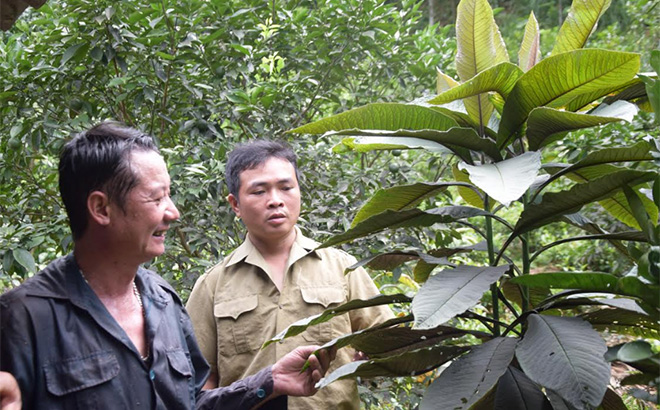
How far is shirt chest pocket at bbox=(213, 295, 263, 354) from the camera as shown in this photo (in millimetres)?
2307

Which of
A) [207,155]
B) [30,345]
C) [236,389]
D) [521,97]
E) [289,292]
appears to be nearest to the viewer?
[30,345]

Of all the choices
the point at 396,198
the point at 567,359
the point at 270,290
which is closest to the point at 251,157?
the point at 270,290

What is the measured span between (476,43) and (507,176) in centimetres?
54

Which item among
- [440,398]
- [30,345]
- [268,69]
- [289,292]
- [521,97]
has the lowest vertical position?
[440,398]

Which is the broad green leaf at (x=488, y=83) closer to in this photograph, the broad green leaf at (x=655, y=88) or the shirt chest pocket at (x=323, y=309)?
the broad green leaf at (x=655, y=88)

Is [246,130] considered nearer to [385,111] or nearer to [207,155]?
[207,155]

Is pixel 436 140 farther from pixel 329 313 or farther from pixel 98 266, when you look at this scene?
pixel 98 266

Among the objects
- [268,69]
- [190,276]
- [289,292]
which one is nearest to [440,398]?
[289,292]

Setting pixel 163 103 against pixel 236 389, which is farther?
pixel 163 103

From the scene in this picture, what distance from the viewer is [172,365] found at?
1.77 meters

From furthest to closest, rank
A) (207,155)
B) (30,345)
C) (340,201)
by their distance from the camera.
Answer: (340,201) → (207,155) → (30,345)

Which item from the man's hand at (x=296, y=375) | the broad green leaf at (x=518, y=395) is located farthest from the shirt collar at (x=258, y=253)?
the broad green leaf at (x=518, y=395)

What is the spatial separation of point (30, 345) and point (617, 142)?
363 centimetres

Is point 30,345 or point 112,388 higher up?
point 30,345
